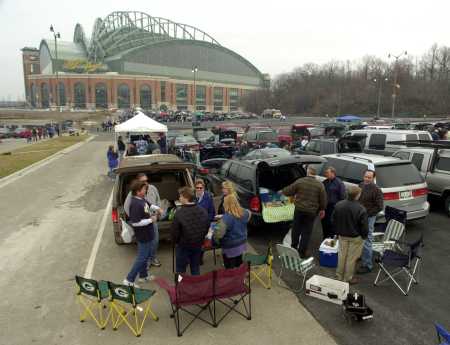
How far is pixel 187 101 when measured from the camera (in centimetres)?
13400

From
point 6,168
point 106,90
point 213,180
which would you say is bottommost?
A: point 6,168

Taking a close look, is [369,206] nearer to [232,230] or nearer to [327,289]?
[327,289]

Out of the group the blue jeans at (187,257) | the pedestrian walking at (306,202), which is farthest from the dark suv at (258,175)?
the blue jeans at (187,257)

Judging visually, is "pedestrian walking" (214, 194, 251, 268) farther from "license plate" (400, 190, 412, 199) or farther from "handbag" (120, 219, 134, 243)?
"license plate" (400, 190, 412, 199)

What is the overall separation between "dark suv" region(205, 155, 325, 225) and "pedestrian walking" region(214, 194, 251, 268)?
201 centimetres

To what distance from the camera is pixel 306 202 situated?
618 cm

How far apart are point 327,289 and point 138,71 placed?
132271 mm

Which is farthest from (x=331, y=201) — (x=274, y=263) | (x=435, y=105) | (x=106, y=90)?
(x=106, y=90)

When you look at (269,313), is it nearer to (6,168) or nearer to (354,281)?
(354,281)

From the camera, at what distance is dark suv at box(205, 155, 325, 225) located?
23.7 feet

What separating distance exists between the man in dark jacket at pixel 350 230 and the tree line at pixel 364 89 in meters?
51.7

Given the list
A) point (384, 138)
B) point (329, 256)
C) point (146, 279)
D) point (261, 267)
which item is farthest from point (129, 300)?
point (384, 138)

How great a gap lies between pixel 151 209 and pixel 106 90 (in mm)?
124054

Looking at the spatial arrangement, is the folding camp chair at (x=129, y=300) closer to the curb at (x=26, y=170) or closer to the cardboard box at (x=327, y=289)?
the cardboard box at (x=327, y=289)
